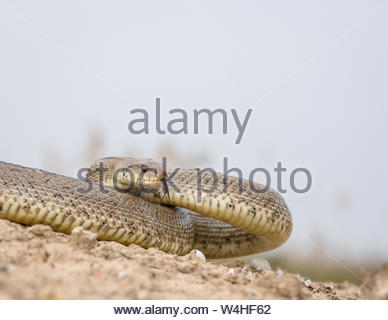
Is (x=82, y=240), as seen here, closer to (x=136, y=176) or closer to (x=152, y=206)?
(x=152, y=206)

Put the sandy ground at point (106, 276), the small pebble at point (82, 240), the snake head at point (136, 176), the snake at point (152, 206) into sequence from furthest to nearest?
1. the snake head at point (136, 176)
2. the snake at point (152, 206)
3. the small pebble at point (82, 240)
4. the sandy ground at point (106, 276)

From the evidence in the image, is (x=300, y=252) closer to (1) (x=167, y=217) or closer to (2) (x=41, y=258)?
(1) (x=167, y=217)

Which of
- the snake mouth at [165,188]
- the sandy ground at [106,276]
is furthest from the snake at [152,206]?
the sandy ground at [106,276]

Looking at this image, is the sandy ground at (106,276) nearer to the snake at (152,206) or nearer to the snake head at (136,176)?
Result: the snake at (152,206)

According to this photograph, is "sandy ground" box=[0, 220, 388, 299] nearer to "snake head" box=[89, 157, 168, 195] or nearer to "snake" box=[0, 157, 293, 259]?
"snake" box=[0, 157, 293, 259]

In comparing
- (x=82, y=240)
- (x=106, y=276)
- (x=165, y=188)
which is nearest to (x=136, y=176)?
(x=165, y=188)
